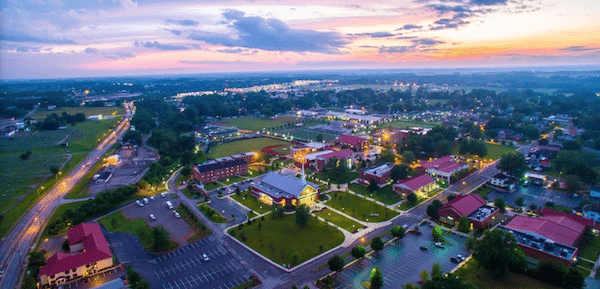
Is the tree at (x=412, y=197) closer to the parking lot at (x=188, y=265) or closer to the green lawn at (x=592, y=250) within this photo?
the green lawn at (x=592, y=250)

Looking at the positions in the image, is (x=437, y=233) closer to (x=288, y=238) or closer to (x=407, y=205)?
(x=407, y=205)

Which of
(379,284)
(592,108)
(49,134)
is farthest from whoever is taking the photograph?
(592,108)

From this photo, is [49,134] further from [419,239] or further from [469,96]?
[469,96]

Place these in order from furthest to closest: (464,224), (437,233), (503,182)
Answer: (503,182) → (464,224) → (437,233)

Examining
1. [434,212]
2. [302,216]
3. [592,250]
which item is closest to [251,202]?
[302,216]

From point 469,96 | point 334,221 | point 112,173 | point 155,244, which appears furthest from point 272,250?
point 469,96

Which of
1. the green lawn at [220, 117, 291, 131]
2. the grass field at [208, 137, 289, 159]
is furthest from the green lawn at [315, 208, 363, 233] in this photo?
the green lawn at [220, 117, 291, 131]

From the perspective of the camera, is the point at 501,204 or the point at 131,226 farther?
the point at 501,204

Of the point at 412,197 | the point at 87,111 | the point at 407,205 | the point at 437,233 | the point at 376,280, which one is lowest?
the point at 407,205
